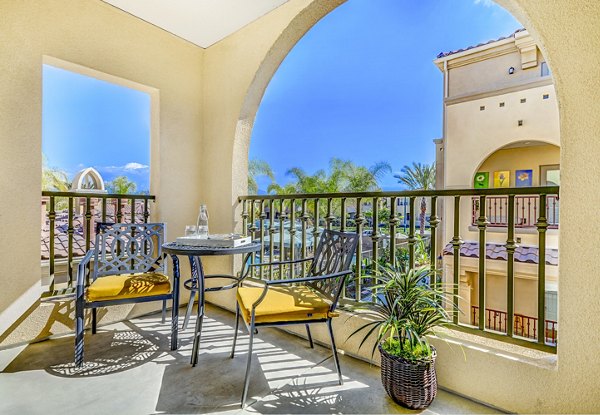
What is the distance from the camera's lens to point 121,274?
258cm

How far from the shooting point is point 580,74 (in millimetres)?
1405

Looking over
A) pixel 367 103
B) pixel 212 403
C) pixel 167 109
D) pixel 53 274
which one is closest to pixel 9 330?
pixel 53 274

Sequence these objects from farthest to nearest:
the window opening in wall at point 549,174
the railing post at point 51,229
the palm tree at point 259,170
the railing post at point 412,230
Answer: the palm tree at point 259,170 < the window opening in wall at point 549,174 < the railing post at point 51,229 < the railing post at point 412,230

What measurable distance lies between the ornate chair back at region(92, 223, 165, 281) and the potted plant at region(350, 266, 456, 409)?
2030mm

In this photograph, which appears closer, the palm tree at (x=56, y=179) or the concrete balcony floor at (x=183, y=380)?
the concrete balcony floor at (x=183, y=380)

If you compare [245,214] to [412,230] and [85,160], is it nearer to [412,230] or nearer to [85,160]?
[412,230]

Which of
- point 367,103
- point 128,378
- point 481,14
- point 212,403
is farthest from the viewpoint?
point 367,103

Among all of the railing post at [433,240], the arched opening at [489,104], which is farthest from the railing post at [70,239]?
the arched opening at [489,104]

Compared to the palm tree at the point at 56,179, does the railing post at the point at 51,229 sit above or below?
below

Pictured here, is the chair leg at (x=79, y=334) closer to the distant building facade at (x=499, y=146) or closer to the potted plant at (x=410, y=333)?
the potted plant at (x=410, y=333)

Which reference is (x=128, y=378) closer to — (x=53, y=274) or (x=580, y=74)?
(x=53, y=274)

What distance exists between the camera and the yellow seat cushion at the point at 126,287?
2088 millimetres

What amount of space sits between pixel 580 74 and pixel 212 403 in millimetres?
2438

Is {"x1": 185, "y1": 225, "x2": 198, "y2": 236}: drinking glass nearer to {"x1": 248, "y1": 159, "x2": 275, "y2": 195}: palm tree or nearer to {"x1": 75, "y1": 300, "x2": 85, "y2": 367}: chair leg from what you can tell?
{"x1": 75, "y1": 300, "x2": 85, "y2": 367}: chair leg
